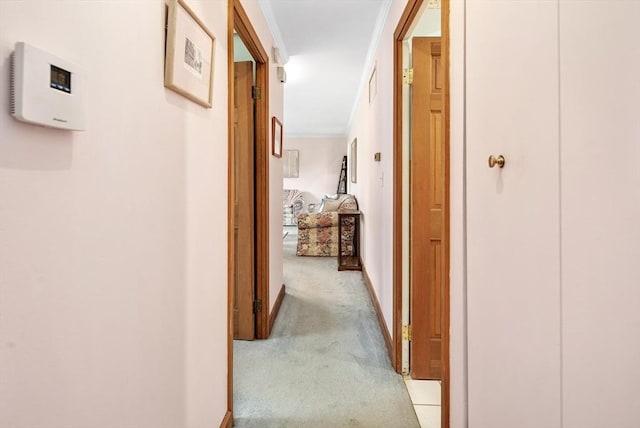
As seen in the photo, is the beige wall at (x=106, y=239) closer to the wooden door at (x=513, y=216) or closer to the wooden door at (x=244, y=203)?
the wooden door at (x=513, y=216)

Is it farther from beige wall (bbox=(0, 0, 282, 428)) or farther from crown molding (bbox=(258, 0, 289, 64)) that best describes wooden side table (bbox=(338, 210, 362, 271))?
beige wall (bbox=(0, 0, 282, 428))

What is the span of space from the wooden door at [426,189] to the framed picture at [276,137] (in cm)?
121

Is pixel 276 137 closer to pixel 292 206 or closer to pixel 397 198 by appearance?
pixel 397 198

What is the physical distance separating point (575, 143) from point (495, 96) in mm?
361

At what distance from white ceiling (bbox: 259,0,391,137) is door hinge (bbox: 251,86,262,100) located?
54cm

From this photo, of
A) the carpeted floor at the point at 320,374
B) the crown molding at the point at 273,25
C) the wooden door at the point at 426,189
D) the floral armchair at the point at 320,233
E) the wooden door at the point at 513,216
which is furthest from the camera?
the floral armchair at the point at 320,233

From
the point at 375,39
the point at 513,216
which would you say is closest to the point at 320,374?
the point at 513,216

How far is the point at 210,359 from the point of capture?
143 cm

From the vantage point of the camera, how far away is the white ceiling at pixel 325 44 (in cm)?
265

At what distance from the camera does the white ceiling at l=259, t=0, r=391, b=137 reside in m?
2.65

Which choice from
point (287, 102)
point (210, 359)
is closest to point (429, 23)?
point (210, 359)

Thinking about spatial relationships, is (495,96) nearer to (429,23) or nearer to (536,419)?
(536,419)

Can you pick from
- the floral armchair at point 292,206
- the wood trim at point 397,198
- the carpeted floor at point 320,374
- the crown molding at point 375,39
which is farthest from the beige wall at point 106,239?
the floral armchair at point 292,206

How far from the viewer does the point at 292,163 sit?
31.0ft
